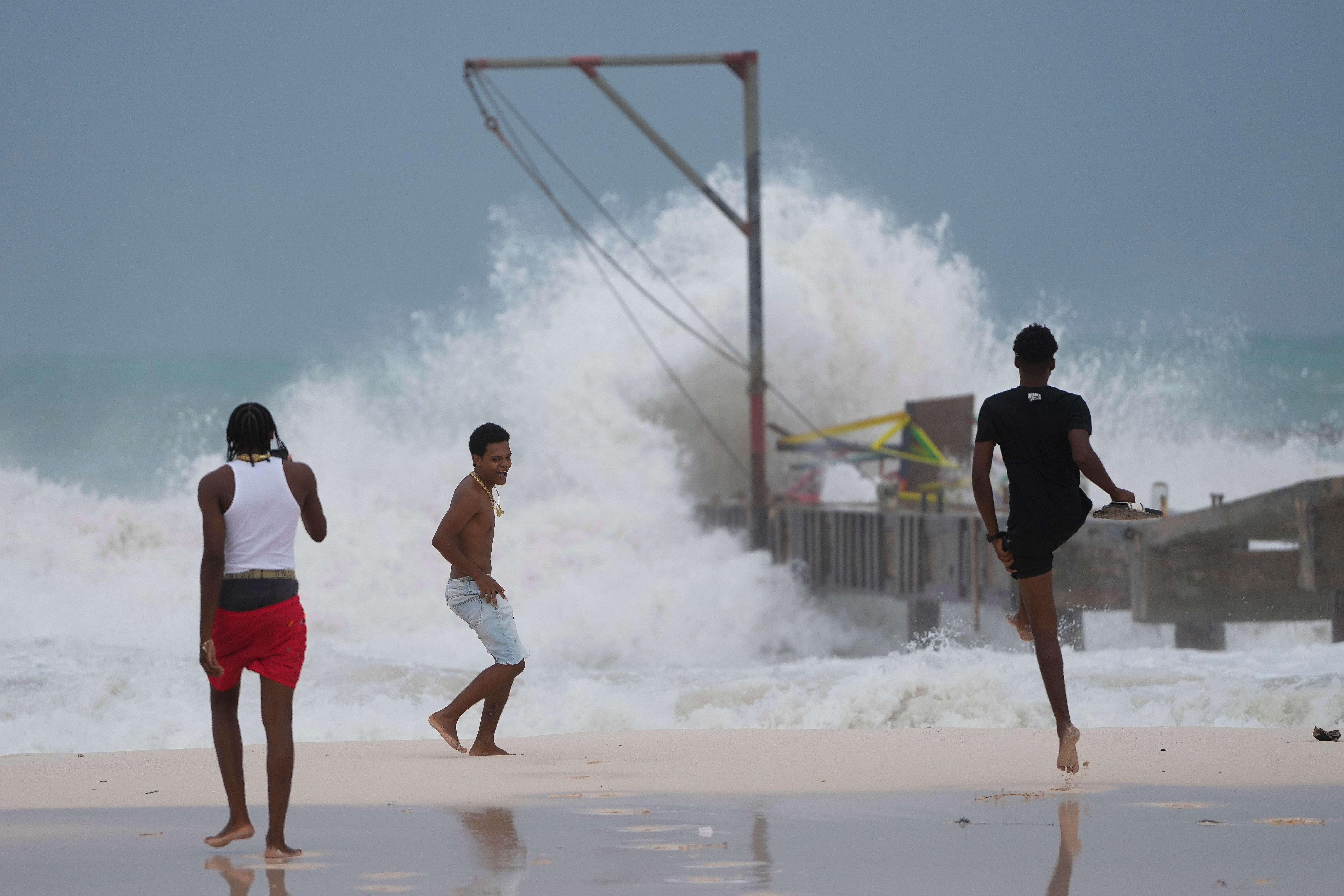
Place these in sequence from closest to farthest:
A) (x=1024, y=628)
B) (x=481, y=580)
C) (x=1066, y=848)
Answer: (x=1066, y=848), (x=1024, y=628), (x=481, y=580)

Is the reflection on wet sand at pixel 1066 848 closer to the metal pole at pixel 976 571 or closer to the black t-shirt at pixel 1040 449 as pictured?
the black t-shirt at pixel 1040 449

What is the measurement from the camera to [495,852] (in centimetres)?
469

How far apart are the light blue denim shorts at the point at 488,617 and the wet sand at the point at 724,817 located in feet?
1.62

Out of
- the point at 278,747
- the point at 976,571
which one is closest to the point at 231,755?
the point at 278,747

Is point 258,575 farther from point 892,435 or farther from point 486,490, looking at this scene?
point 892,435

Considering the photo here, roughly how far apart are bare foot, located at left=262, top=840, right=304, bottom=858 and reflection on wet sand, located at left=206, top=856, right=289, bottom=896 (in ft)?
0.36

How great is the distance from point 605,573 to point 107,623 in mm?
6650

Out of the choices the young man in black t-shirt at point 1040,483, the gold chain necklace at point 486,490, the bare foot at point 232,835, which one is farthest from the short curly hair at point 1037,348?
the bare foot at point 232,835

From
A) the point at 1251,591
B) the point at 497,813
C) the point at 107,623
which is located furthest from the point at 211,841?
the point at 107,623

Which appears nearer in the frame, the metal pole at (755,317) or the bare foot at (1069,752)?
the bare foot at (1069,752)

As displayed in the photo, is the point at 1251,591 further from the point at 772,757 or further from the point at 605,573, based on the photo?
the point at 772,757

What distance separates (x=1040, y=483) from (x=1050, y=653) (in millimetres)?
626

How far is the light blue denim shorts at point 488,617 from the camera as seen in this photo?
22.6 ft

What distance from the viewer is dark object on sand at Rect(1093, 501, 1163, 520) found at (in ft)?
17.4
